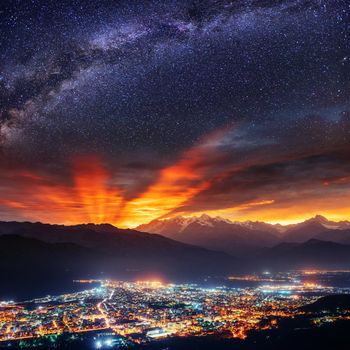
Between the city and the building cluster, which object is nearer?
the city

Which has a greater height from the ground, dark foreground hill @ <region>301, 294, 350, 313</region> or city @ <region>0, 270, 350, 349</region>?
dark foreground hill @ <region>301, 294, 350, 313</region>

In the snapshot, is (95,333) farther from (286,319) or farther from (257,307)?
(257,307)

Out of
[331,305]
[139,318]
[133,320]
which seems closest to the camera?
[133,320]

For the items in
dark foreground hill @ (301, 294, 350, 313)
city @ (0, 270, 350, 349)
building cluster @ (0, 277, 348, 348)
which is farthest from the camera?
dark foreground hill @ (301, 294, 350, 313)

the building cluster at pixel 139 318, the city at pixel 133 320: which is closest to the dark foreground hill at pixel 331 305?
the city at pixel 133 320

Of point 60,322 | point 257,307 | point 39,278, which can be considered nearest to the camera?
point 60,322

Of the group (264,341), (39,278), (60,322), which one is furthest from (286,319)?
(39,278)

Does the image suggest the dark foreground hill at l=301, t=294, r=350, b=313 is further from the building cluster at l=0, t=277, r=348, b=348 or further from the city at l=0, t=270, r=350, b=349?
the building cluster at l=0, t=277, r=348, b=348

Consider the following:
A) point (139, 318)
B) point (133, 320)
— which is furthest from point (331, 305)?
point (133, 320)

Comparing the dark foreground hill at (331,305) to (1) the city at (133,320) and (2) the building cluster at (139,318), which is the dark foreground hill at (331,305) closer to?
(1) the city at (133,320)

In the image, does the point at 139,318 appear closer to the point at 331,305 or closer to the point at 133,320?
the point at 133,320

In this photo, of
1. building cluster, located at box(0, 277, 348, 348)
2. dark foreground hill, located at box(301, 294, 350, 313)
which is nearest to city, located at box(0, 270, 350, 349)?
building cluster, located at box(0, 277, 348, 348)
